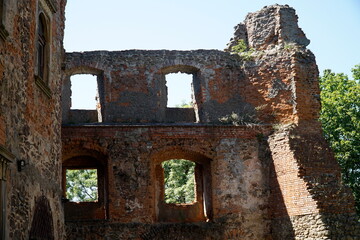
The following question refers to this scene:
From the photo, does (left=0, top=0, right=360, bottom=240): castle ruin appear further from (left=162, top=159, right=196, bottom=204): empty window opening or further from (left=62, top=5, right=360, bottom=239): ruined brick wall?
(left=162, top=159, right=196, bottom=204): empty window opening

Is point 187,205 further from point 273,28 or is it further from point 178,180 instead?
point 178,180

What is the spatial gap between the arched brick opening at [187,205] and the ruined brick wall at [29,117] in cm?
516

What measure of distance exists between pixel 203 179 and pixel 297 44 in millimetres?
A: 4851

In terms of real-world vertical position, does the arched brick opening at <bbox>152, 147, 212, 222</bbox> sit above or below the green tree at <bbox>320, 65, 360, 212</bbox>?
below

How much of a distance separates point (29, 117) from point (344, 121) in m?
15.3

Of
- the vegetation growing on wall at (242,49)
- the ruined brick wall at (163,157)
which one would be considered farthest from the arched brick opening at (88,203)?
the vegetation growing on wall at (242,49)

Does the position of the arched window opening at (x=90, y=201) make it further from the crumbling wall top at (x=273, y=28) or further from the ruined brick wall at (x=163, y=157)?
the crumbling wall top at (x=273, y=28)

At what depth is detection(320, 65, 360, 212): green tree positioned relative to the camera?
21.4 metres

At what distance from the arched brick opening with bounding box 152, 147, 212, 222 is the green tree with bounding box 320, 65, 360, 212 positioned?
6.75 metres

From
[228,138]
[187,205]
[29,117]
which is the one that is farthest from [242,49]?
[29,117]

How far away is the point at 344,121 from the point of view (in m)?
22.2

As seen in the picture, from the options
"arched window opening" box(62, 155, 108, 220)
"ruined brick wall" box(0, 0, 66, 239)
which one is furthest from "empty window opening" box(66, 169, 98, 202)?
"ruined brick wall" box(0, 0, 66, 239)

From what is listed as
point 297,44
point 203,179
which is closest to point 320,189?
point 203,179

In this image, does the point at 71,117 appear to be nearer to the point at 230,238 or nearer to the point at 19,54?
the point at 230,238
